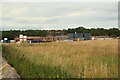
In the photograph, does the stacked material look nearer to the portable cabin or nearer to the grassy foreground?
Answer: the grassy foreground

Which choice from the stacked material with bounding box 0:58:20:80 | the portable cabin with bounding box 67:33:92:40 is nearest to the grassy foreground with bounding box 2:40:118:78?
the stacked material with bounding box 0:58:20:80

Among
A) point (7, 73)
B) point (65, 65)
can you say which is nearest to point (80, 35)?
point (65, 65)

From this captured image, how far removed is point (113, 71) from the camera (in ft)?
31.0

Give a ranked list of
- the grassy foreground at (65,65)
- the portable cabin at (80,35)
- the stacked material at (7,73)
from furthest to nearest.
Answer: the portable cabin at (80,35)
the grassy foreground at (65,65)
the stacked material at (7,73)

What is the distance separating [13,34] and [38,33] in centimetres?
1320

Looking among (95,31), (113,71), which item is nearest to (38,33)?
(95,31)

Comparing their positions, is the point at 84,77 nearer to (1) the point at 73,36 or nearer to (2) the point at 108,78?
(2) the point at 108,78

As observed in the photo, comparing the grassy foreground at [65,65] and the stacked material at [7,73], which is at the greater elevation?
the stacked material at [7,73]

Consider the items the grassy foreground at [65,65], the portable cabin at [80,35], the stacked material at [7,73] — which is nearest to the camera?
the stacked material at [7,73]

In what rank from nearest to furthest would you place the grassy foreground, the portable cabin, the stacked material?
the stacked material → the grassy foreground → the portable cabin

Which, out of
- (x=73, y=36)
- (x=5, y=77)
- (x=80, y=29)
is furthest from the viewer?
(x=80, y=29)

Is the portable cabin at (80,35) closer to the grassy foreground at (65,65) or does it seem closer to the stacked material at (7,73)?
the grassy foreground at (65,65)

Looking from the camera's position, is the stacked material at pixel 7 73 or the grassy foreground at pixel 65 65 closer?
the stacked material at pixel 7 73

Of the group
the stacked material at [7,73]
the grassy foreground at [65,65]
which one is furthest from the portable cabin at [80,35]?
the stacked material at [7,73]
